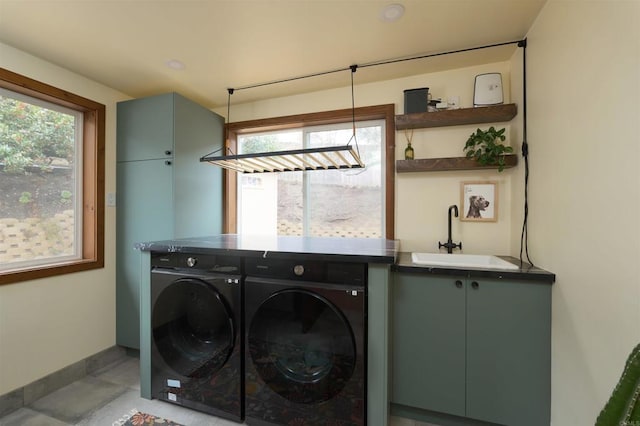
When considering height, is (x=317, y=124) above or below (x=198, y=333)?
above

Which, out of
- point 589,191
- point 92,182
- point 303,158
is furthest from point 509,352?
point 92,182

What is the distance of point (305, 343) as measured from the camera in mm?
1453

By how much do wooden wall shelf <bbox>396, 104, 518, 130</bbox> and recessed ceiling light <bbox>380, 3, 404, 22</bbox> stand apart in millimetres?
713

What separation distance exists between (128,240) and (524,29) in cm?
347

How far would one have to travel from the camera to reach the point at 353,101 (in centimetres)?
240

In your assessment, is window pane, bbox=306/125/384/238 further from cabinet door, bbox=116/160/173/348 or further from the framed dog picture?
cabinet door, bbox=116/160/173/348

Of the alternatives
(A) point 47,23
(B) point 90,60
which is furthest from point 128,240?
(A) point 47,23

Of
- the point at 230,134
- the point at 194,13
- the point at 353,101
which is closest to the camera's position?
the point at 194,13

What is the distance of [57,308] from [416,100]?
10.8 feet

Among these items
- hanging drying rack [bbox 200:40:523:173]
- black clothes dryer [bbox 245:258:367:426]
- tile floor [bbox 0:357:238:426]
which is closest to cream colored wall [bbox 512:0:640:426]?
hanging drying rack [bbox 200:40:523:173]

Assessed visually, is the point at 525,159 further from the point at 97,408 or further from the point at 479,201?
the point at 97,408

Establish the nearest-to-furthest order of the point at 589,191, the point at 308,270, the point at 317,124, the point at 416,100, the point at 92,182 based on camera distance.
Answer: the point at 589,191
the point at 308,270
the point at 416,100
the point at 92,182
the point at 317,124

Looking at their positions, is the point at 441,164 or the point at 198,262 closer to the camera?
the point at 198,262

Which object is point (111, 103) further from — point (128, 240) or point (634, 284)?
point (634, 284)
